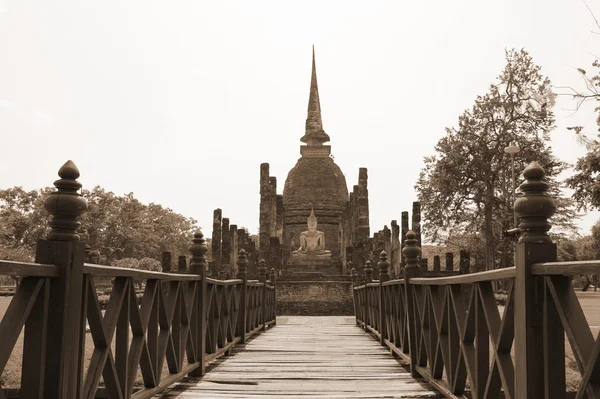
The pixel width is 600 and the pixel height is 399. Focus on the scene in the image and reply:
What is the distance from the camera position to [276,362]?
25.3 ft

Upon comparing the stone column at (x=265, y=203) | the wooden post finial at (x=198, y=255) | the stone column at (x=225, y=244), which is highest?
Answer: the stone column at (x=265, y=203)

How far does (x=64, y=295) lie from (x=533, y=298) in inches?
88.1

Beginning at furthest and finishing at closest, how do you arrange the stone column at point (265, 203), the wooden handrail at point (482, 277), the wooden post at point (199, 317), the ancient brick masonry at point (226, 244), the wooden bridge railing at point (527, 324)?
the stone column at point (265, 203) < the ancient brick masonry at point (226, 244) < the wooden post at point (199, 317) < the wooden handrail at point (482, 277) < the wooden bridge railing at point (527, 324)

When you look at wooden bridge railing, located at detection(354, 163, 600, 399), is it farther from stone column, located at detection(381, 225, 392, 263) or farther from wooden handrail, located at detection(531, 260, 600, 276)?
stone column, located at detection(381, 225, 392, 263)

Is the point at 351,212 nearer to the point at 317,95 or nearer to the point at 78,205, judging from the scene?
the point at 317,95

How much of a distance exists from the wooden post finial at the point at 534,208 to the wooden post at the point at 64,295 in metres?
2.19

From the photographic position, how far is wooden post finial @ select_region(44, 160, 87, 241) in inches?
129

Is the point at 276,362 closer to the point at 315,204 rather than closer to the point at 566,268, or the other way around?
the point at 566,268

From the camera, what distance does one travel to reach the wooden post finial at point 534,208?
322 cm

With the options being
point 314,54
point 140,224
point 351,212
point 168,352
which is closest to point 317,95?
point 314,54

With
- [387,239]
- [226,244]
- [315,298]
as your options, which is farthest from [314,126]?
[315,298]

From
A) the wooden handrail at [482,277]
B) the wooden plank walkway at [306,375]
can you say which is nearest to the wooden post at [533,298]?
the wooden handrail at [482,277]

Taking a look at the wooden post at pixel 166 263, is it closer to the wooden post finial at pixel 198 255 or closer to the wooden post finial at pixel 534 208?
the wooden post finial at pixel 198 255

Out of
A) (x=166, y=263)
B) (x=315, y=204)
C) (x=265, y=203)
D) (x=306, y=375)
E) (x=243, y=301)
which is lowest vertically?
(x=306, y=375)
